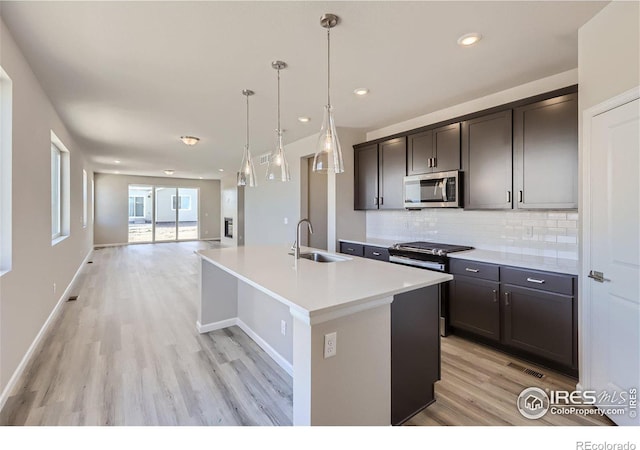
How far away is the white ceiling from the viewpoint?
199 centimetres

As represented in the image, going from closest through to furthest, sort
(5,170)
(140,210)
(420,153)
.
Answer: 1. (5,170)
2. (420,153)
3. (140,210)

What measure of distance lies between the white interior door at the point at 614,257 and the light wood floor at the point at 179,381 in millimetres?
352

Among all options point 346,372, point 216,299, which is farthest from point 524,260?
point 216,299

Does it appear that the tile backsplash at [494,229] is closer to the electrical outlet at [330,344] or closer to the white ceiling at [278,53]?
the white ceiling at [278,53]

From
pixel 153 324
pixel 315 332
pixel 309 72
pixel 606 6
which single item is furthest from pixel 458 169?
pixel 153 324

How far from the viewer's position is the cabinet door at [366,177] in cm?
448

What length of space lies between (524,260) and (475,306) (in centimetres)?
62

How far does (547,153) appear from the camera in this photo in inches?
106

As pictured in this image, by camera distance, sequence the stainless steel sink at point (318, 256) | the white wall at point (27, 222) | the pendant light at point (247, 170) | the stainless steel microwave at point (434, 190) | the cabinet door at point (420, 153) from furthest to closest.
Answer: the cabinet door at point (420, 153) → the stainless steel microwave at point (434, 190) → the pendant light at point (247, 170) → the stainless steel sink at point (318, 256) → the white wall at point (27, 222)

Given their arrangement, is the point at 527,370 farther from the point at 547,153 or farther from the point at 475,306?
the point at 547,153

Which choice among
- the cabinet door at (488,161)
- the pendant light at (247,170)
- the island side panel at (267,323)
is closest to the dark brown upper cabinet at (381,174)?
the cabinet door at (488,161)

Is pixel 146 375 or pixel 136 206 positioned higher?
pixel 136 206

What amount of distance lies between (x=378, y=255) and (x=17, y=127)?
3.75 m

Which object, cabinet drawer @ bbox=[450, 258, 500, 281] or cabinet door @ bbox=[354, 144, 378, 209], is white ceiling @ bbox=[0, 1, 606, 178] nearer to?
cabinet door @ bbox=[354, 144, 378, 209]
